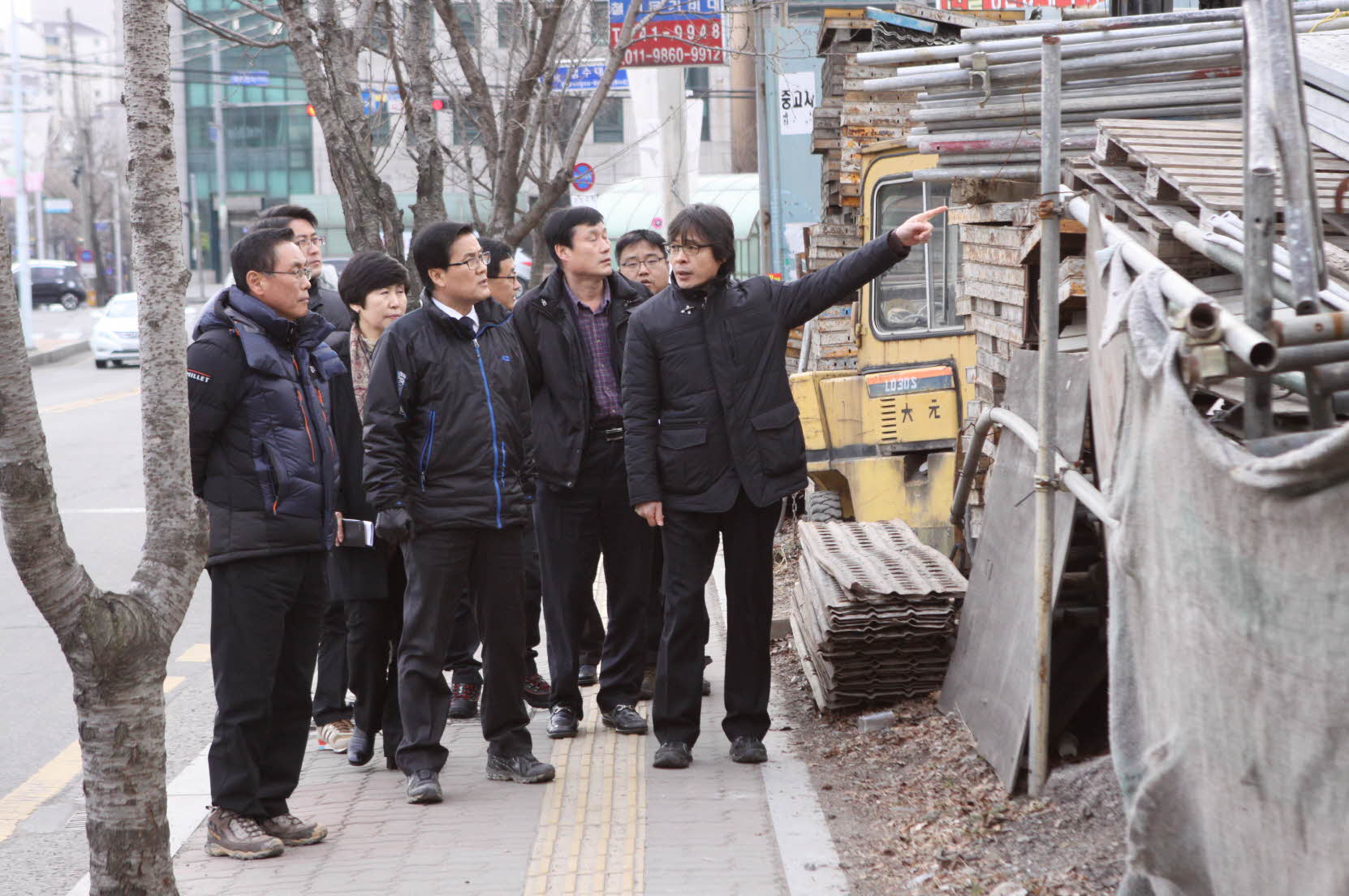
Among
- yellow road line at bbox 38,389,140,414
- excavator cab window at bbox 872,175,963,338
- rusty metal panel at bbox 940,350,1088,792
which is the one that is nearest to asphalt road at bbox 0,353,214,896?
rusty metal panel at bbox 940,350,1088,792

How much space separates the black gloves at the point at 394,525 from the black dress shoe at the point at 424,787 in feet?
2.87

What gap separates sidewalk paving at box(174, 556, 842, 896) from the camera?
4.83m

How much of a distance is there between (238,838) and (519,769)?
3.80ft

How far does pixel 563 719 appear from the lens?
661cm

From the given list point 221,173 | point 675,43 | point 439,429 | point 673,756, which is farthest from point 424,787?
point 221,173

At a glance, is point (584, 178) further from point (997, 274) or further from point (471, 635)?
point (997, 274)

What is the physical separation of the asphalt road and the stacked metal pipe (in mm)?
4254

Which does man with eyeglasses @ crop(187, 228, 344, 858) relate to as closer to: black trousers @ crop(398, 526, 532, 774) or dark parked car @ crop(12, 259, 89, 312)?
black trousers @ crop(398, 526, 532, 774)

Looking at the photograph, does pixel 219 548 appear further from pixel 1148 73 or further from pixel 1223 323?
pixel 1148 73

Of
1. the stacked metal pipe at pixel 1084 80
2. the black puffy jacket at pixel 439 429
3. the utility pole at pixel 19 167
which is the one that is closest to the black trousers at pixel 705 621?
the black puffy jacket at pixel 439 429

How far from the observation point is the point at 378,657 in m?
6.22

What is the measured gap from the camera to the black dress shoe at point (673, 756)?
6.01 m

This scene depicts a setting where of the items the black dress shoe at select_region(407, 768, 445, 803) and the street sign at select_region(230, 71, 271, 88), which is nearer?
→ the black dress shoe at select_region(407, 768, 445, 803)

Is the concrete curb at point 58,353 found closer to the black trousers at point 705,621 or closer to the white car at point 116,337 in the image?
the white car at point 116,337
